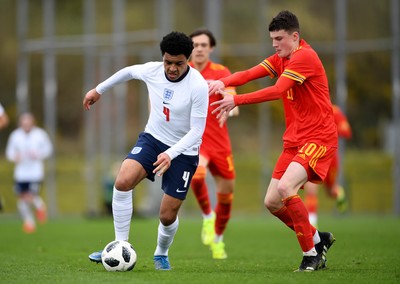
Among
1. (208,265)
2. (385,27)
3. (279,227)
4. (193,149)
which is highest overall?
(385,27)

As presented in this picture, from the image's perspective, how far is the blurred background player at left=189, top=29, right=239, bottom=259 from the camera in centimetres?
1111

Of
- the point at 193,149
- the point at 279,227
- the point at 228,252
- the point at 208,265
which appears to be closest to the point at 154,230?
the point at 279,227

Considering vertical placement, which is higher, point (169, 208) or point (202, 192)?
point (169, 208)

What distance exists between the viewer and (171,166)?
8.49m

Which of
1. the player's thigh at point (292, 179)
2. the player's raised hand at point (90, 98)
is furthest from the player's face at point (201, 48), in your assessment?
the player's thigh at point (292, 179)

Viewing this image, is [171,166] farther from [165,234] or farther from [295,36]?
[295,36]

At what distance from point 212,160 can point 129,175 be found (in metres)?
3.13

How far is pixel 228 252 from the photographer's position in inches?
465

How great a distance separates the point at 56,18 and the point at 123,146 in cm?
461

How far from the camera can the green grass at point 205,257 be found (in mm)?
7832

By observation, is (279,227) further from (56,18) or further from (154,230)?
(56,18)

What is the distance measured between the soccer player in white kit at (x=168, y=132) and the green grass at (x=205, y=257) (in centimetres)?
65

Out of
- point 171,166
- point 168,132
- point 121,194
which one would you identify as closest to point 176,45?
point 168,132

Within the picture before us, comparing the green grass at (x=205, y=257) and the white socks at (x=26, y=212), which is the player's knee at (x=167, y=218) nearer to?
the green grass at (x=205, y=257)
